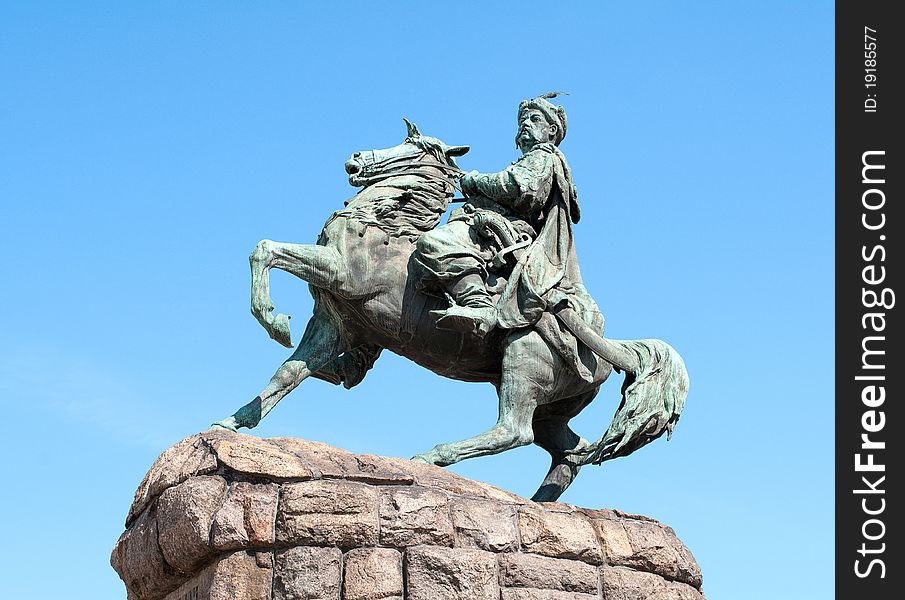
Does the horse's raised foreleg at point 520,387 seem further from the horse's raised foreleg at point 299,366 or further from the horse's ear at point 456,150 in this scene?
the horse's ear at point 456,150

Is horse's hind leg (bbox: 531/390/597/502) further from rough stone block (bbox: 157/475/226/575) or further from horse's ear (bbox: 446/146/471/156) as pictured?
rough stone block (bbox: 157/475/226/575)

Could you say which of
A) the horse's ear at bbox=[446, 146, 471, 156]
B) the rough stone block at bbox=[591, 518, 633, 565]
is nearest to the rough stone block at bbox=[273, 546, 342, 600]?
the rough stone block at bbox=[591, 518, 633, 565]

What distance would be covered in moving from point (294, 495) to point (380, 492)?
1.49ft

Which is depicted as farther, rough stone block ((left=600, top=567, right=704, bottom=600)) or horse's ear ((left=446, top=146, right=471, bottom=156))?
horse's ear ((left=446, top=146, right=471, bottom=156))

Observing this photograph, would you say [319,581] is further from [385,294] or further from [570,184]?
[570,184]

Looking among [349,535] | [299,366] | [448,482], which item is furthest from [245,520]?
[299,366]

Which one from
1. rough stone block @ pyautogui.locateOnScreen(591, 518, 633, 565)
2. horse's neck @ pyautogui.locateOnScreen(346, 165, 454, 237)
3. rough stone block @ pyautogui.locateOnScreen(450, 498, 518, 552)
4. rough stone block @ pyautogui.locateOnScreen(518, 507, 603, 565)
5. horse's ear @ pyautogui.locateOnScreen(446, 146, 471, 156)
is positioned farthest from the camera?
horse's ear @ pyautogui.locateOnScreen(446, 146, 471, 156)

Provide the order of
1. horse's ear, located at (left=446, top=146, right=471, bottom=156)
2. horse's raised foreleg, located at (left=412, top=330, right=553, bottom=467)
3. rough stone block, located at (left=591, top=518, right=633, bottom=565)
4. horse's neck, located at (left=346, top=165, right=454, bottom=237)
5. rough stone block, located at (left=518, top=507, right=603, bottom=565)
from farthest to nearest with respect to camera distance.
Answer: horse's ear, located at (left=446, top=146, right=471, bottom=156), horse's neck, located at (left=346, top=165, right=454, bottom=237), horse's raised foreleg, located at (left=412, top=330, right=553, bottom=467), rough stone block, located at (left=591, top=518, right=633, bottom=565), rough stone block, located at (left=518, top=507, right=603, bottom=565)

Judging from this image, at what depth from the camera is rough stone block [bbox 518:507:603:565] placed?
7980mm

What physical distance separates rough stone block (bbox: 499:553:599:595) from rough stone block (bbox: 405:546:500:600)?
0.12 m

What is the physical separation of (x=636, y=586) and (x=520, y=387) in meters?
1.53

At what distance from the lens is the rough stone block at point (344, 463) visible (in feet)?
25.5

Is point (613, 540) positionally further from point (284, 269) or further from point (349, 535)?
point (284, 269)

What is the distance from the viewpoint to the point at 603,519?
27.6 ft
